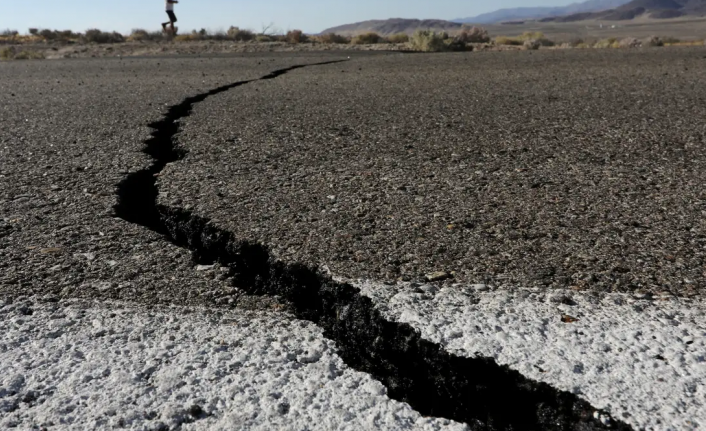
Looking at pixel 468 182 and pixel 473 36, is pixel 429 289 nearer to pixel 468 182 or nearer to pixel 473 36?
pixel 468 182

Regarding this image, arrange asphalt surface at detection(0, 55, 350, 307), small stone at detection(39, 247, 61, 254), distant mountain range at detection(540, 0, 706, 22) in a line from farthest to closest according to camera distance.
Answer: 1. distant mountain range at detection(540, 0, 706, 22)
2. small stone at detection(39, 247, 61, 254)
3. asphalt surface at detection(0, 55, 350, 307)

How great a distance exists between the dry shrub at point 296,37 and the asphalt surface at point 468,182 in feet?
46.4

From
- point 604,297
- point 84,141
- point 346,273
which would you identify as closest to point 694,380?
point 604,297

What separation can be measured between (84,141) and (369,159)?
72.8 inches

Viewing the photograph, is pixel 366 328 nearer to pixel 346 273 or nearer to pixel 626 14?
Result: pixel 346 273

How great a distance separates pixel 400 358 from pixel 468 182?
1530mm

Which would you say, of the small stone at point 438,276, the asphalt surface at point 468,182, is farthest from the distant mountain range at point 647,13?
the small stone at point 438,276

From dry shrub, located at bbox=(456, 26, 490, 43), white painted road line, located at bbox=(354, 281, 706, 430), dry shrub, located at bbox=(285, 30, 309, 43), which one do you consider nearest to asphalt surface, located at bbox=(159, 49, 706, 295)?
white painted road line, located at bbox=(354, 281, 706, 430)

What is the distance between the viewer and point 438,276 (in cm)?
203

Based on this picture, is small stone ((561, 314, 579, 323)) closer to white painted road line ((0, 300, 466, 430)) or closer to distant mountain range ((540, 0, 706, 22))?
white painted road line ((0, 300, 466, 430))

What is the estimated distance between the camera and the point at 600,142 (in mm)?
3871

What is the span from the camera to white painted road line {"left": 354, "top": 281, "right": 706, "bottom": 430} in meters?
1.42

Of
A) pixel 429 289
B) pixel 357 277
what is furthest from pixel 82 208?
pixel 429 289

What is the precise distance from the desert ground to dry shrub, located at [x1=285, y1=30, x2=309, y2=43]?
628 inches
